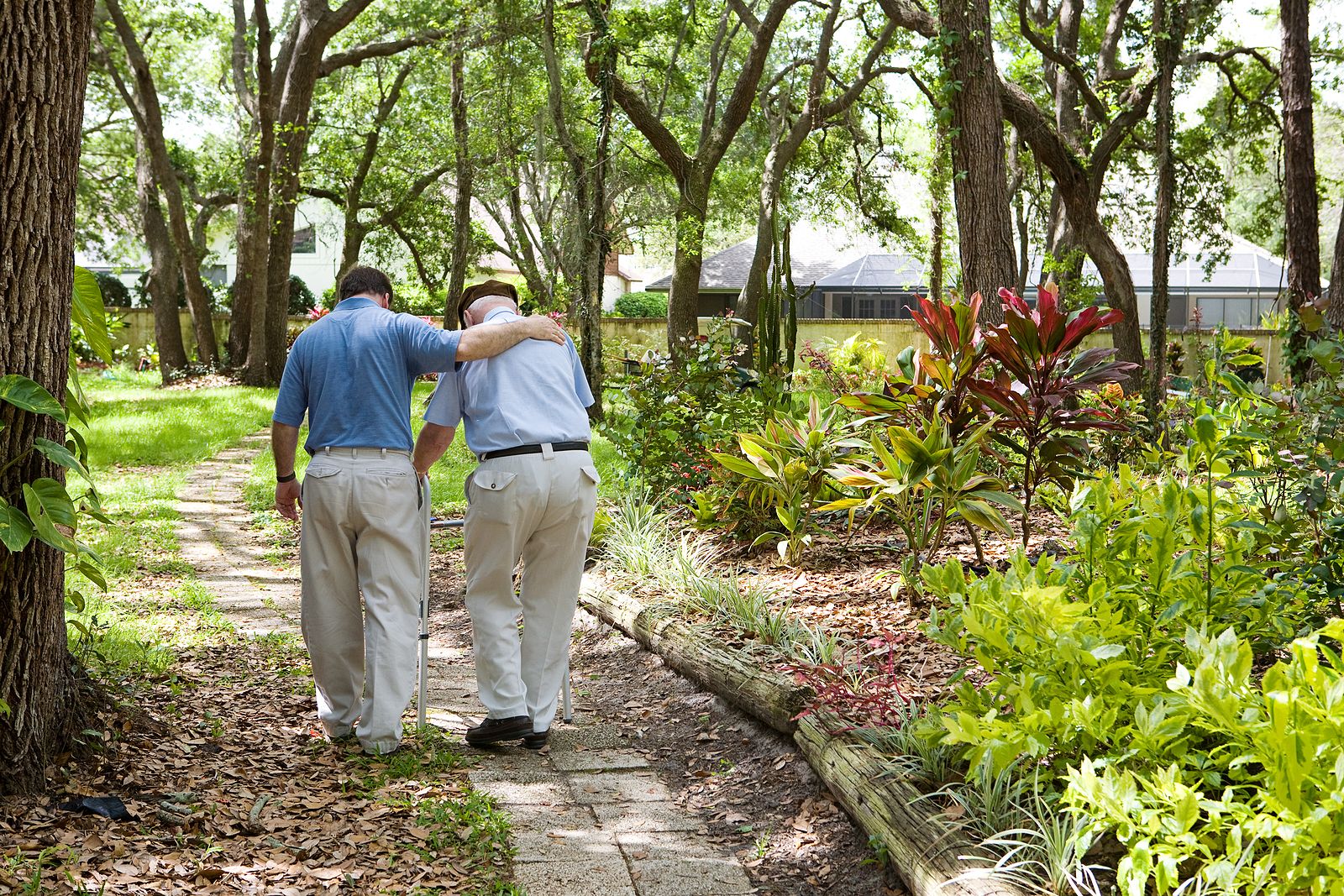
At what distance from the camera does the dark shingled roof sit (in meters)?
34.7

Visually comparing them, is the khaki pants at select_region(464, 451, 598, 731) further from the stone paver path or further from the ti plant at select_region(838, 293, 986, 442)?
the ti plant at select_region(838, 293, 986, 442)

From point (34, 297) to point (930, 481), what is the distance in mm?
3536

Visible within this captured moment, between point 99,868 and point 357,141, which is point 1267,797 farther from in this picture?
point 357,141

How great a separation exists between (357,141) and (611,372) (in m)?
9.35

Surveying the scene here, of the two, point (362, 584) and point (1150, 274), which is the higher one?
point (1150, 274)

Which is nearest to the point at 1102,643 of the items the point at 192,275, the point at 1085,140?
the point at 1085,140

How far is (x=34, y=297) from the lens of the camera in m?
3.27

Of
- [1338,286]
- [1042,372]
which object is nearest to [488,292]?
[1042,372]

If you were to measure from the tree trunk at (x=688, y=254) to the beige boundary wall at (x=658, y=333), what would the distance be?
8375 mm

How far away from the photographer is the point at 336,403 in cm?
413

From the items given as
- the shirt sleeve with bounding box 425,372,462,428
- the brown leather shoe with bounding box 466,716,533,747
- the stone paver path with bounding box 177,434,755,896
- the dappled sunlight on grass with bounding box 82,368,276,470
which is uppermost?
the shirt sleeve with bounding box 425,372,462,428

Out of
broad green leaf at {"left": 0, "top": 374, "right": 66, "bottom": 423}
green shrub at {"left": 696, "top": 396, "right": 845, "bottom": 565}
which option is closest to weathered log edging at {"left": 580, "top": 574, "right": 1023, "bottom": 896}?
green shrub at {"left": 696, "top": 396, "right": 845, "bottom": 565}

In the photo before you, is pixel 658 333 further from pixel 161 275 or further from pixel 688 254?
pixel 688 254

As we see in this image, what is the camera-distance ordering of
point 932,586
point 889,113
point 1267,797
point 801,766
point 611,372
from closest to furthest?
1. point 1267,797
2. point 932,586
3. point 801,766
4. point 889,113
5. point 611,372
